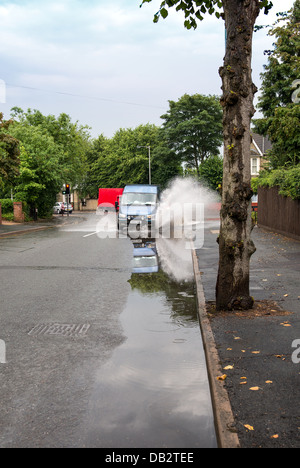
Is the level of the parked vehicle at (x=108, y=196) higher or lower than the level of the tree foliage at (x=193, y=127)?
lower

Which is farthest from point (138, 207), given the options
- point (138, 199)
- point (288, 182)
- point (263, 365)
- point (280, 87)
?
point (263, 365)

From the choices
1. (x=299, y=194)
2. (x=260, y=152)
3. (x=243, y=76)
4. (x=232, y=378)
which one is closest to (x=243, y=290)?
(x=232, y=378)

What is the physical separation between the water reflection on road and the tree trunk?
3.65 ft

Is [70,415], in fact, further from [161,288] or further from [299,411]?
[161,288]

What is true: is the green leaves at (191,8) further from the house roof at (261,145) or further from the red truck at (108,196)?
the house roof at (261,145)

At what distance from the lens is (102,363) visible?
4.92 m

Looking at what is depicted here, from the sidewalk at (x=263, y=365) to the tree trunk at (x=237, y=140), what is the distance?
72 centimetres

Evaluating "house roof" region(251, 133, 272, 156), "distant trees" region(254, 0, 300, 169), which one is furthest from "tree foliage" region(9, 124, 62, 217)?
"house roof" region(251, 133, 272, 156)

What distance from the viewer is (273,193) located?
20.0 metres

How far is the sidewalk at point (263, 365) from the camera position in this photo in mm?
3314

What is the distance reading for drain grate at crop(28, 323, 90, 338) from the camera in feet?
19.8

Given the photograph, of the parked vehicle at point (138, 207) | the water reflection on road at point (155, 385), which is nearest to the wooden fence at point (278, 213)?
the parked vehicle at point (138, 207)

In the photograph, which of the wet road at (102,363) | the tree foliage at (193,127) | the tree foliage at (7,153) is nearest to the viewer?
the wet road at (102,363)

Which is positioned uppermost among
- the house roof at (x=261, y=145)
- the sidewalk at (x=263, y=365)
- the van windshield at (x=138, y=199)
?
the house roof at (x=261, y=145)
